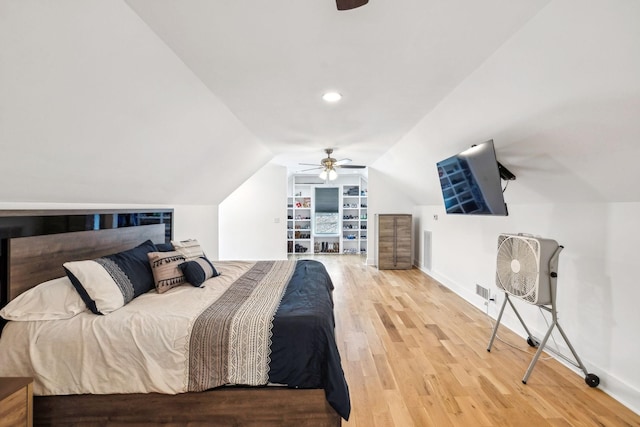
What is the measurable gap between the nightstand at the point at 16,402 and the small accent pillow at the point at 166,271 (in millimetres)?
960

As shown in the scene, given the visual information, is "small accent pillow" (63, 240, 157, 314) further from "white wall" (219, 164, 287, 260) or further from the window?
the window

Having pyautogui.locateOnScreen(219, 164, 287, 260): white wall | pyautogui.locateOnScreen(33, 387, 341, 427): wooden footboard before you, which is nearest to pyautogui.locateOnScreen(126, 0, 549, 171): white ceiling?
pyautogui.locateOnScreen(33, 387, 341, 427): wooden footboard

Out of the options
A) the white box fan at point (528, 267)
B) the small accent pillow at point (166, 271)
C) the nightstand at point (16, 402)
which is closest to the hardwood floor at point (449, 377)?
the white box fan at point (528, 267)

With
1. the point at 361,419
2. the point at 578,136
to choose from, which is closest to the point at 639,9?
the point at 578,136

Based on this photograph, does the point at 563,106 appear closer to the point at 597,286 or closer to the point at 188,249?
the point at 597,286

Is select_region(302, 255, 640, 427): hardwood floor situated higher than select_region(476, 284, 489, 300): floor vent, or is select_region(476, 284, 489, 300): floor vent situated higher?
select_region(476, 284, 489, 300): floor vent

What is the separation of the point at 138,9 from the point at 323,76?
3.97 ft

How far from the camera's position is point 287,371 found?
68.7 inches

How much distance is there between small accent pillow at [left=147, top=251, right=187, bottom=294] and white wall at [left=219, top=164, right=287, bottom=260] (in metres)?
3.94

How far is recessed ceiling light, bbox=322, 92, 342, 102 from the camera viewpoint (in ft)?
8.28

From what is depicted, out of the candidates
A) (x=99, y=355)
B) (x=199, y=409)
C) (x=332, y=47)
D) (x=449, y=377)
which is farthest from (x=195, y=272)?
(x=449, y=377)

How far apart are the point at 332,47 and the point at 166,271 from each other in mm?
2239

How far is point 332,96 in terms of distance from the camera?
2566 mm

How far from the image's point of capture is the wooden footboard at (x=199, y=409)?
1.71 metres
